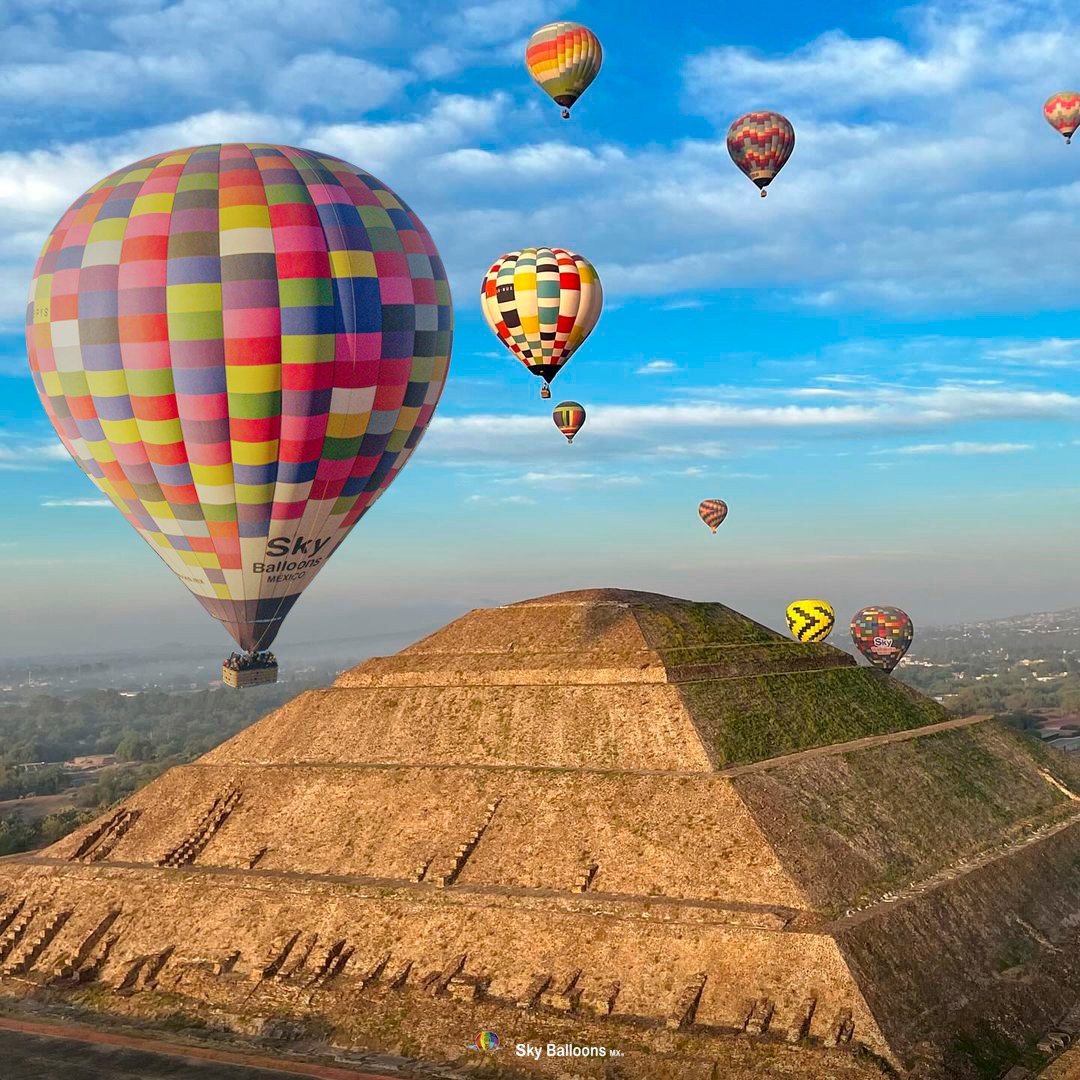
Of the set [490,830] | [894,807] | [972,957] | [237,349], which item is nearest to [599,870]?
[490,830]

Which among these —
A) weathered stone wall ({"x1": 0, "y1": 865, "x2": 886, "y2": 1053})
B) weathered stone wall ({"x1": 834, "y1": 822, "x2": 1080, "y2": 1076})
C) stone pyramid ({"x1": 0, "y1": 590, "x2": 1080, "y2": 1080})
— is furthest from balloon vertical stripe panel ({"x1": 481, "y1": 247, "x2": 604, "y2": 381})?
weathered stone wall ({"x1": 834, "y1": 822, "x2": 1080, "y2": 1076})

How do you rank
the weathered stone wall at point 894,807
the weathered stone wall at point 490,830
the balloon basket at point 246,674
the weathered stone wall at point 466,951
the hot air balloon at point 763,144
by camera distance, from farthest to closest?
1. the hot air balloon at point 763,144
2. the weathered stone wall at point 894,807
3. the weathered stone wall at point 490,830
4. the balloon basket at point 246,674
5. the weathered stone wall at point 466,951

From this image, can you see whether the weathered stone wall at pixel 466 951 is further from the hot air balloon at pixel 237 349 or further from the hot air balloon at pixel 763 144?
the hot air balloon at pixel 763 144

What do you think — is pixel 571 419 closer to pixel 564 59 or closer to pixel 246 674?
pixel 564 59

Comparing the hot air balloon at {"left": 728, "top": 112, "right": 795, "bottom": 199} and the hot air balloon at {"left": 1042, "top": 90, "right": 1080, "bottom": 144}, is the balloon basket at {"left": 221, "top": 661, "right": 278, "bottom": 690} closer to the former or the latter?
the hot air balloon at {"left": 728, "top": 112, "right": 795, "bottom": 199}

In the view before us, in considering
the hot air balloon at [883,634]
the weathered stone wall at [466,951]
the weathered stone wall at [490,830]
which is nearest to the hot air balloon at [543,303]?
the weathered stone wall at [490,830]
